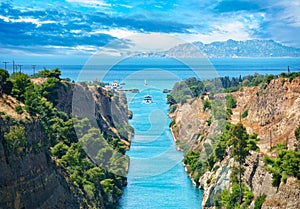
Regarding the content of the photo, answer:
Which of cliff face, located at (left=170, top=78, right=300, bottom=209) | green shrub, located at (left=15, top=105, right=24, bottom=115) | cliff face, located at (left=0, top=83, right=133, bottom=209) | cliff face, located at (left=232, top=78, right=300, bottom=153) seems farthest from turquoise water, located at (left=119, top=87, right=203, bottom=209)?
green shrub, located at (left=15, top=105, right=24, bottom=115)

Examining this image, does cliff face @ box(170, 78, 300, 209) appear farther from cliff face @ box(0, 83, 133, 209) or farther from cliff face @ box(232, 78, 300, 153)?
cliff face @ box(0, 83, 133, 209)

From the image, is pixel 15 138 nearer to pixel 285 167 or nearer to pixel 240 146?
pixel 285 167

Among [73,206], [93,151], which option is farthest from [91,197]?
[93,151]

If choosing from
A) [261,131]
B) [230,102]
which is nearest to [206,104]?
[230,102]

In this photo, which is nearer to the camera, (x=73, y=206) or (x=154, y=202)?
(x=73, y=206)

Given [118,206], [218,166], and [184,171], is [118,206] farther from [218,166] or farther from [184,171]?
[184,171]

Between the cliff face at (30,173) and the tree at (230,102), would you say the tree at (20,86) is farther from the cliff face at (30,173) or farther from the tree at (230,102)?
the tree at (230,102)
